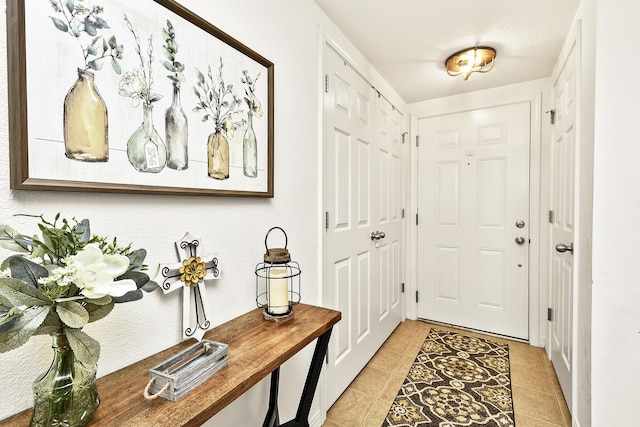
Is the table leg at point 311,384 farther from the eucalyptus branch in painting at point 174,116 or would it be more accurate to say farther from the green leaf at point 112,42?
the green leaf at point 112,42

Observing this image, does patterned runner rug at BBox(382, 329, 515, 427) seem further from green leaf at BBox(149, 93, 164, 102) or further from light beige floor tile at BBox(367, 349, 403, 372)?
green leaf at BBox(149, 93, 164, 102)

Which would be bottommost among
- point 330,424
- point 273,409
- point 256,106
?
point 330,424

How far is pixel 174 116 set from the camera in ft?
3.02

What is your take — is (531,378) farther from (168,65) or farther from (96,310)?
(168,65)

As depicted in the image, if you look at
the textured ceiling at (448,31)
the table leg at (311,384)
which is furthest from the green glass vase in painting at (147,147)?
the textured ceiling at (448,31)

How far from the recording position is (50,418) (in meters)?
0.56

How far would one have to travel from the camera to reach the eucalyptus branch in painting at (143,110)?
2.67 feet

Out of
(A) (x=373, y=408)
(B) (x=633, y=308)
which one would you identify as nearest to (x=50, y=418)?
(A) (x=373, y=408)

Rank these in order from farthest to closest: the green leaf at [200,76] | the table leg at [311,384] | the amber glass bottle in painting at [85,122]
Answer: the table leg at [311,384], the green leaf at [200,76], the amber glass bottle in painting at [85,122]

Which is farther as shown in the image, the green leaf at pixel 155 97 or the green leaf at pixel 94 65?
the green leaf at pixel 155 97

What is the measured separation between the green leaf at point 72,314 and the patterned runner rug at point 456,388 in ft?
5.65

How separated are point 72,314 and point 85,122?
457 mm

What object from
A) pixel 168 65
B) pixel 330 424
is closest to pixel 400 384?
pixel 330 424

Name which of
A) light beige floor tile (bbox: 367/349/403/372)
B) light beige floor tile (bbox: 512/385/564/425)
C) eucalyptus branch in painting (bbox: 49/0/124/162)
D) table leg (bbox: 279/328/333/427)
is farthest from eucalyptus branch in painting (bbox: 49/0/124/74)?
light beige floor tile (bbox: 512/385/564/425)
